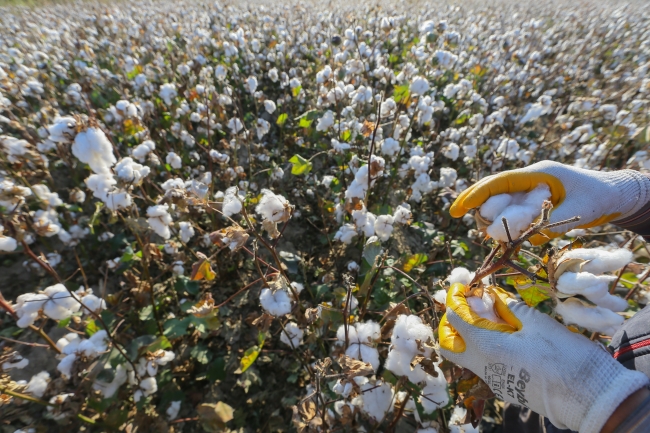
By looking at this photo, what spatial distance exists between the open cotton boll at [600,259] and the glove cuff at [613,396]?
0.28 metres

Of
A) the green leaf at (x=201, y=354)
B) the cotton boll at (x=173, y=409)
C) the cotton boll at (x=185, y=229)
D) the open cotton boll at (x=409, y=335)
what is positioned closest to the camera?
the open cotton boll at (x=409, y=335)

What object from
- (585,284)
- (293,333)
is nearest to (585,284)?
(585,284)

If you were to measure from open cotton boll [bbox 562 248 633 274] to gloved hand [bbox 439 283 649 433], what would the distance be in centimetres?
28

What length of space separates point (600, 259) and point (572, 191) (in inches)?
24.1

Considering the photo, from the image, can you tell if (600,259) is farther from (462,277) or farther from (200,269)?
(200,269)

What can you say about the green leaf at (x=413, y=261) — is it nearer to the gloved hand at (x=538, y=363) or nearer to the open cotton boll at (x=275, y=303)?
the gloved hand at (x=538, y=363)

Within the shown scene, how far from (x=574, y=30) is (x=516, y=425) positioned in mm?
9743

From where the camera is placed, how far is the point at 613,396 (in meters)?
0.76

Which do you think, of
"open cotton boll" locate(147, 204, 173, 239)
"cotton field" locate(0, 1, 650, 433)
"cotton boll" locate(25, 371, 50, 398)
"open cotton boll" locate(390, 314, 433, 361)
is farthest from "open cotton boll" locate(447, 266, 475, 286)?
"cotton boll" locate(25, 371, 50, 398)

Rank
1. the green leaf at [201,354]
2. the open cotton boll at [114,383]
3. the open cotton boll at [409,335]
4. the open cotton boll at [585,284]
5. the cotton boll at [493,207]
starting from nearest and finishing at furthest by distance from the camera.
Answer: the open cotton boll at [585,284] < the cotton boll at [493,207] < the open cotton boll at [409,335] < the open cotton boll at [114,383] < the green leaf at [201,354]

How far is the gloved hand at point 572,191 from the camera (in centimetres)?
108

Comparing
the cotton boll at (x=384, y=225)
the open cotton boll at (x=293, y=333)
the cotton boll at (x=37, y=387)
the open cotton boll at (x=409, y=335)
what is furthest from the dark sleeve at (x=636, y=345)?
the cotton boll at (x=37, y=387)

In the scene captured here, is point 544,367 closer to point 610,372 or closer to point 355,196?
point 610,372

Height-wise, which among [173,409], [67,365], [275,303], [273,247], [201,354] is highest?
[273,247]
